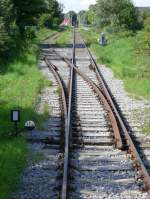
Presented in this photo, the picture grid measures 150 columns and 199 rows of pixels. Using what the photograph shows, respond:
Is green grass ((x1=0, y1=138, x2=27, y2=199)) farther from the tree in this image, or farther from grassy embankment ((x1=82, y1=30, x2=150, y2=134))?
the tree

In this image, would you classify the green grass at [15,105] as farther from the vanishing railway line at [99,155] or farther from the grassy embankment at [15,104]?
the vanishing railway line at [99,155]

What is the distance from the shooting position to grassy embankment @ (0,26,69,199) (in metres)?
9.68

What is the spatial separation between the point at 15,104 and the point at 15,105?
160 mm

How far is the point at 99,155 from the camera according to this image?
1095 cm

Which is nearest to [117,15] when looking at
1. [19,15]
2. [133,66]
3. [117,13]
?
[117,13]

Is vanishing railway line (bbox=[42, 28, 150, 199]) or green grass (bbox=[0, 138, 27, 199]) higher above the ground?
green grass (bbox=[0, 138, 27, 199])

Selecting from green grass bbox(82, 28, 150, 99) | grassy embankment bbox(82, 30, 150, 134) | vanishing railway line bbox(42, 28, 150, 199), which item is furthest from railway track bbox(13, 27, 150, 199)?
green grass bbox(82, 28, 150, 99)

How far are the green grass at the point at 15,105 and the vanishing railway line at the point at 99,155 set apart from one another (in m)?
0.98

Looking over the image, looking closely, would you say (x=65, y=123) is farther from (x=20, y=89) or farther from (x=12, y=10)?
(x=12, y=10)

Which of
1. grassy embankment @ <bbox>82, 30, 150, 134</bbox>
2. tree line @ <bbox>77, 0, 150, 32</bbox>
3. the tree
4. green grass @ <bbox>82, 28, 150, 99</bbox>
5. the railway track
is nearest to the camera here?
the railway track

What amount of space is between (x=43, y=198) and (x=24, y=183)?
876 mm

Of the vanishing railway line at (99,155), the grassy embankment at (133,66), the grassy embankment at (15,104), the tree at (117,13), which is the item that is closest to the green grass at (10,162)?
the grassy embankment at (15,104)

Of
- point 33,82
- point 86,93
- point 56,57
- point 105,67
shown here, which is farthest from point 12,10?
point 86,93

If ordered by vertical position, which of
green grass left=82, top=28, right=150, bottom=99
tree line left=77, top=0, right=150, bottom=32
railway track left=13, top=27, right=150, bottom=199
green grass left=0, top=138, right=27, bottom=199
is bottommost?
green grass left=82, top=28, right=150, bottom=99
